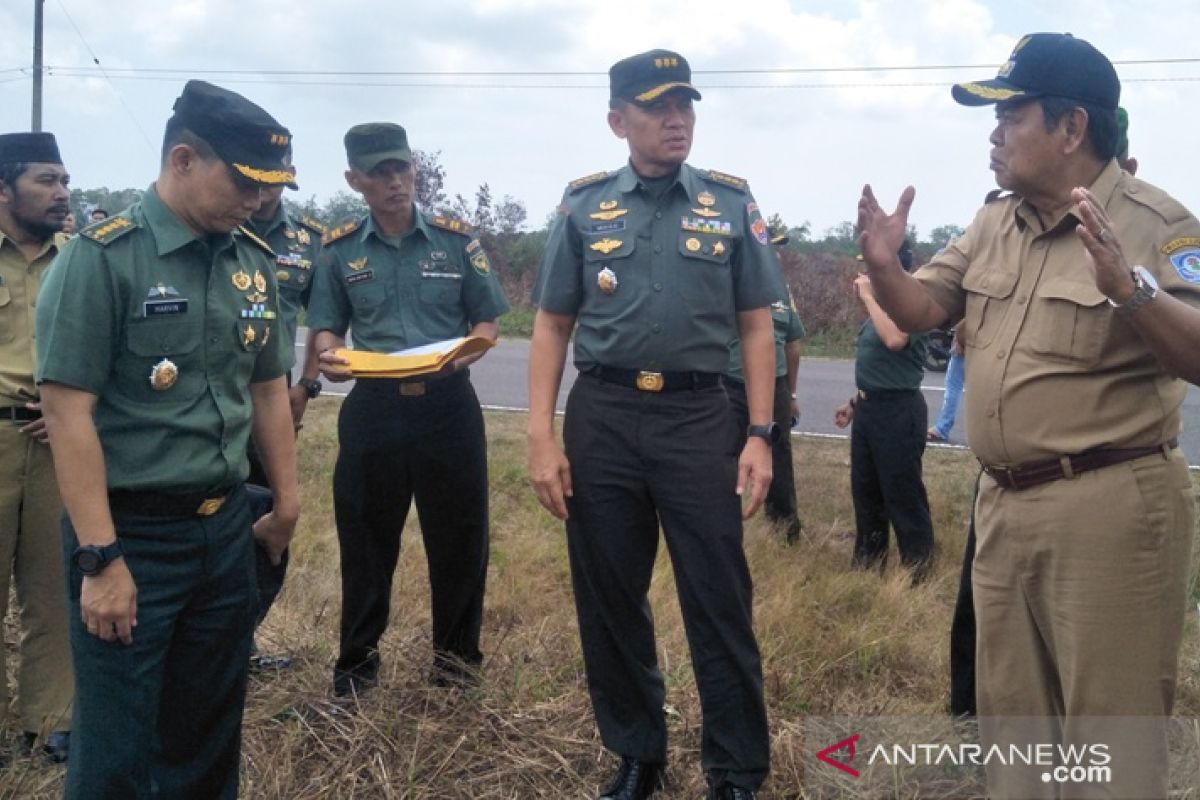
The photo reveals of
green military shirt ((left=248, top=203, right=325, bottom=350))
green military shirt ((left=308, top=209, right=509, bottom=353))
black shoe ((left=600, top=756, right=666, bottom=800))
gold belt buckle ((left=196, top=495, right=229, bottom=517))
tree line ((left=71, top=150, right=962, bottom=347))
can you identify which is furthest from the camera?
tree line ((left=71, top=150, right=962, bottom=347))

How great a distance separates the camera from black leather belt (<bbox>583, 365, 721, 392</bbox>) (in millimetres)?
3180

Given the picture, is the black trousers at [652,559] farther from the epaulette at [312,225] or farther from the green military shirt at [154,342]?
the epaulette at [312,225]

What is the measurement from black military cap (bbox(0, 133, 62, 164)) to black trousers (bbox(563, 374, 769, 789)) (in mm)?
2166

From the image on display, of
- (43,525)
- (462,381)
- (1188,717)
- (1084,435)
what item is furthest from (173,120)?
(1188,717)

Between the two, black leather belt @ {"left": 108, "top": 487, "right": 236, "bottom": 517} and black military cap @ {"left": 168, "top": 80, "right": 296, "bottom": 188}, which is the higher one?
black military cap @ {"left": 168, "top": 80, "right": 296, "bottom": 188}

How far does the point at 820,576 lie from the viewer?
5.23 meters

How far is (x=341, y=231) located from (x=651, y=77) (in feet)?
4.91

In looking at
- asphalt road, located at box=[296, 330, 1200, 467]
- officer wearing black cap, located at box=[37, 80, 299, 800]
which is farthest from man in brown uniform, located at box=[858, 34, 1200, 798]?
asphalt road, located at box=[296, 330, 1200, 467]

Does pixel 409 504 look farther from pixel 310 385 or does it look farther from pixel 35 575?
pixel 35 575

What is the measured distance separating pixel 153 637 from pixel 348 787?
3.38 feet

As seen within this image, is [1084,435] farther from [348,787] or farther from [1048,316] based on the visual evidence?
[348,787]

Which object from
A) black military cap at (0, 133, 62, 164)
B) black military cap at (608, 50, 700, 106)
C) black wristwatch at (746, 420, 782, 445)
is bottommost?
black wristwatch at (746, 420, 782, 445)

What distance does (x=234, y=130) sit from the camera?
8.17ft

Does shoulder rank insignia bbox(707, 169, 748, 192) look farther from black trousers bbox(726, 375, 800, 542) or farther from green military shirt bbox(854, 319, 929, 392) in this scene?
black trousers bbox(726, 375, 800, 542)
